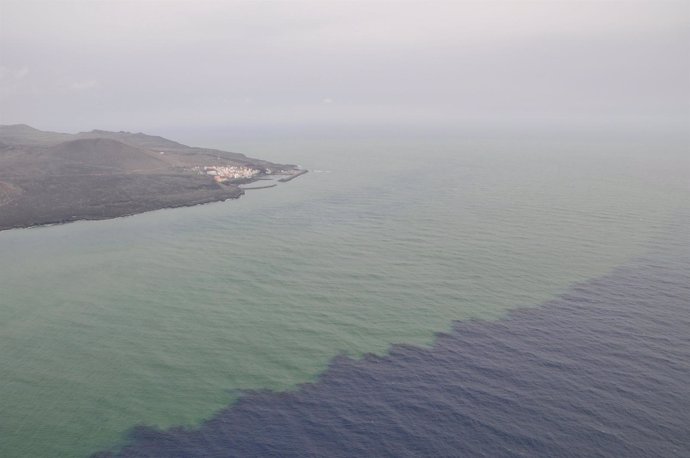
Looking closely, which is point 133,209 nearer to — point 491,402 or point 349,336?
point 349,336

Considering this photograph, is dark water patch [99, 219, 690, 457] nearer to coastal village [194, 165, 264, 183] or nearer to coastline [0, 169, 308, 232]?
coastline [0, 169, 308, 232]

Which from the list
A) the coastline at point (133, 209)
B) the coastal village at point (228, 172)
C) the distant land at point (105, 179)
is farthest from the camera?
the coastal village at point (228, 172)

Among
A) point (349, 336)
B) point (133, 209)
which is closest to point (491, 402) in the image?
point (349, 336)

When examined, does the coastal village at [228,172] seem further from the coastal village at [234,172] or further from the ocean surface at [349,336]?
the ocean surface at [349,336]

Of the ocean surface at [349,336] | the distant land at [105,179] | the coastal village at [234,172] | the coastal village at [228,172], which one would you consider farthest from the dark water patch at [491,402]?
the coastal village at [228,172]

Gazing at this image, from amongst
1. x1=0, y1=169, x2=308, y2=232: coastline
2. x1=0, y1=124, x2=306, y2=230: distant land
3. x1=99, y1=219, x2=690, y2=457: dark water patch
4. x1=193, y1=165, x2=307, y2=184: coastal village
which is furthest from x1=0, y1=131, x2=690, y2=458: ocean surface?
x1=193, y1=165, x2=307, y2=184: coastal village

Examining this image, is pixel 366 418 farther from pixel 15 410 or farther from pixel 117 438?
pixel 15 410
